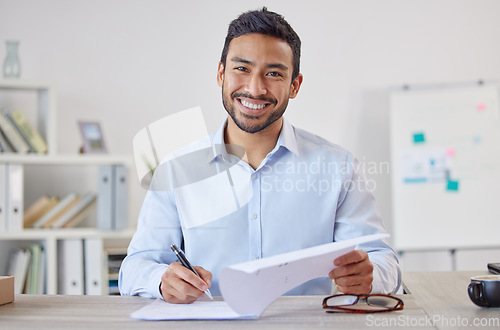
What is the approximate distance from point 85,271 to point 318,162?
1.80 m

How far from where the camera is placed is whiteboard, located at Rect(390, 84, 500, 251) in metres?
3.17

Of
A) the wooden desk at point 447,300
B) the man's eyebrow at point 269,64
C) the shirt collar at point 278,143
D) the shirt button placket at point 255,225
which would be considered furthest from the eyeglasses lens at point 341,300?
the man's eyebrow at point 269,64

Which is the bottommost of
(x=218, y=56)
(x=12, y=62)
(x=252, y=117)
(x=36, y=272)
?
(x=36, y=272)

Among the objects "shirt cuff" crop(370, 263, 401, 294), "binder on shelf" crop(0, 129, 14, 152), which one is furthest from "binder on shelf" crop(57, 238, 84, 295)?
"shirt cuff" crop(370, 263, 401, 294)

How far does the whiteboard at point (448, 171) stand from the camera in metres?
3.17

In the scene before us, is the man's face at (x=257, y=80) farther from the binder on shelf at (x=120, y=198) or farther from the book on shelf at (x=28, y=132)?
the book on shelf at (x=28, y=132)

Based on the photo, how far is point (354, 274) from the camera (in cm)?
113

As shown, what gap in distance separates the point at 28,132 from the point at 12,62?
40 cm

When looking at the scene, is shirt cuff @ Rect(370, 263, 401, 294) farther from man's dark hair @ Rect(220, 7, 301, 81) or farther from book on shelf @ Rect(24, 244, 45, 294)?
book on shelf @ Rect(24, 244, 45, 294)

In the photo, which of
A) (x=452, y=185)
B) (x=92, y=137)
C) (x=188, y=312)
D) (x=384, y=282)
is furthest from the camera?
(x=452, y=185)

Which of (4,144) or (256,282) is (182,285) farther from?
(4,144)

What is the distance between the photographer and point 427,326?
90cm

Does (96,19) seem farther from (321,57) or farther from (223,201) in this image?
(223,201)

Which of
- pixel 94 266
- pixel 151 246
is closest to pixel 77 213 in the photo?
pixel 94 266
